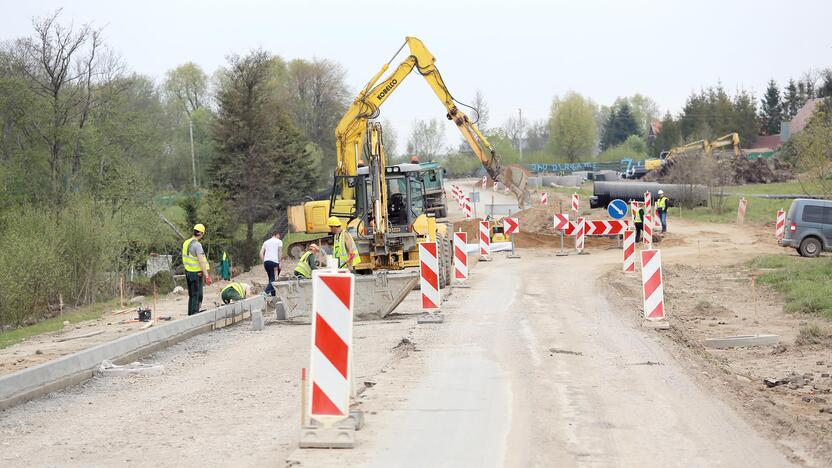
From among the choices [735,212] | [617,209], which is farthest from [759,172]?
[617,209]

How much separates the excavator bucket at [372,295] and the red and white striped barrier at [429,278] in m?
0.79

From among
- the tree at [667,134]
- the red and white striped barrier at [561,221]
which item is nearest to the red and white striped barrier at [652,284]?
the red and white striped barrier at [561,221]

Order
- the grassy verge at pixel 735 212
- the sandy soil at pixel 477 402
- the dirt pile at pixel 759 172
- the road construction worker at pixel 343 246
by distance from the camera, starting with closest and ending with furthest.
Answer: the sandy soil at pixel 477 402, the road construction worker at pixel 343 246, the grassy verge at pixel 735 212, the dirt pile at pixel 759 172

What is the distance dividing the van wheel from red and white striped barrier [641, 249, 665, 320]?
15329mm

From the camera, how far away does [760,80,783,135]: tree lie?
11688 cm

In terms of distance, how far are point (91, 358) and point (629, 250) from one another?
15152mm

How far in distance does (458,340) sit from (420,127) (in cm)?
12046

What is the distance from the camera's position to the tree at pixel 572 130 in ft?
376

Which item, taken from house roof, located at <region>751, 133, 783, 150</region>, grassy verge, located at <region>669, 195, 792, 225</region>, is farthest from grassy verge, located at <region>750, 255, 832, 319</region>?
house roof, located at <region>751, 133, 783, 150</region>

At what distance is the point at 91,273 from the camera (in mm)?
30219

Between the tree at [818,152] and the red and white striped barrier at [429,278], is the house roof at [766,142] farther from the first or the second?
the red and white striped barrier at [429,278]

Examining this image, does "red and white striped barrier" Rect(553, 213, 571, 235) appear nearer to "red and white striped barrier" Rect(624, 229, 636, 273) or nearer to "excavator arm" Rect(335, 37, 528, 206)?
"excavator arm" Rect(335, 37, 528, 206)

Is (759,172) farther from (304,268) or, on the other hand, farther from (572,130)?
(304,268)

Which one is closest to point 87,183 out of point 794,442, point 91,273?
point 91,273
